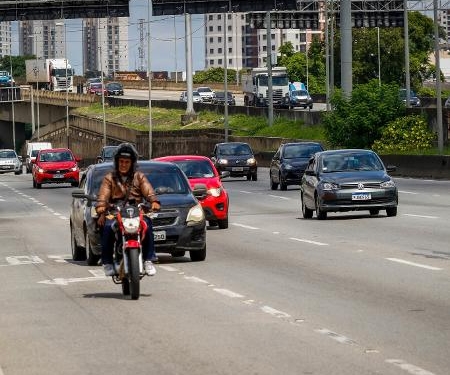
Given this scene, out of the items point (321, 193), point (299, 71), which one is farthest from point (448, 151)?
point (299, 71)

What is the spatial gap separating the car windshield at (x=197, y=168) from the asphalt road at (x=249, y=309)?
3.41 m

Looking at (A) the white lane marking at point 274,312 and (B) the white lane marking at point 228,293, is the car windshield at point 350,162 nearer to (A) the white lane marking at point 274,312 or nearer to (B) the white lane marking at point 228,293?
(B) the white lane marking at point 228,293

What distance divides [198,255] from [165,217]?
33.5 inches

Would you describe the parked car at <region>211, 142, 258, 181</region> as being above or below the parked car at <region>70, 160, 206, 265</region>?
below

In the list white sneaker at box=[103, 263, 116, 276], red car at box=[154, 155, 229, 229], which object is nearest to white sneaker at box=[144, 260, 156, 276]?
white sneaker at box=[103, 263, 116, 276]

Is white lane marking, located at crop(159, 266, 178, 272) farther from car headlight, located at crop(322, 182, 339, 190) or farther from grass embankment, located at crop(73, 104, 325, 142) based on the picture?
grass embankment, located at crop(73, 104, 325, 142)

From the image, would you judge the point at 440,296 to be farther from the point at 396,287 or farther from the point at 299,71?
the point at 299,71

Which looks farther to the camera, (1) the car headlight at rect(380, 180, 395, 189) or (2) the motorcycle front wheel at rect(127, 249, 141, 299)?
(1) the car headlight at rect(380, 180, 395, 189)

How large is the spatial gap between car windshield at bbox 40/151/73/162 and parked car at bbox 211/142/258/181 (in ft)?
21.0

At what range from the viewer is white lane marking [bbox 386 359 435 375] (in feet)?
34.4

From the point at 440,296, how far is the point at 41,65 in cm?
15337

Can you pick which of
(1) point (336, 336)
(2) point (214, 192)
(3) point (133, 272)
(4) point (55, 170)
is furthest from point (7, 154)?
(1) point (336, 336)

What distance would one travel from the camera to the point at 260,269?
67.3 ft

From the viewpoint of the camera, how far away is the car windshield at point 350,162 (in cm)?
3381
